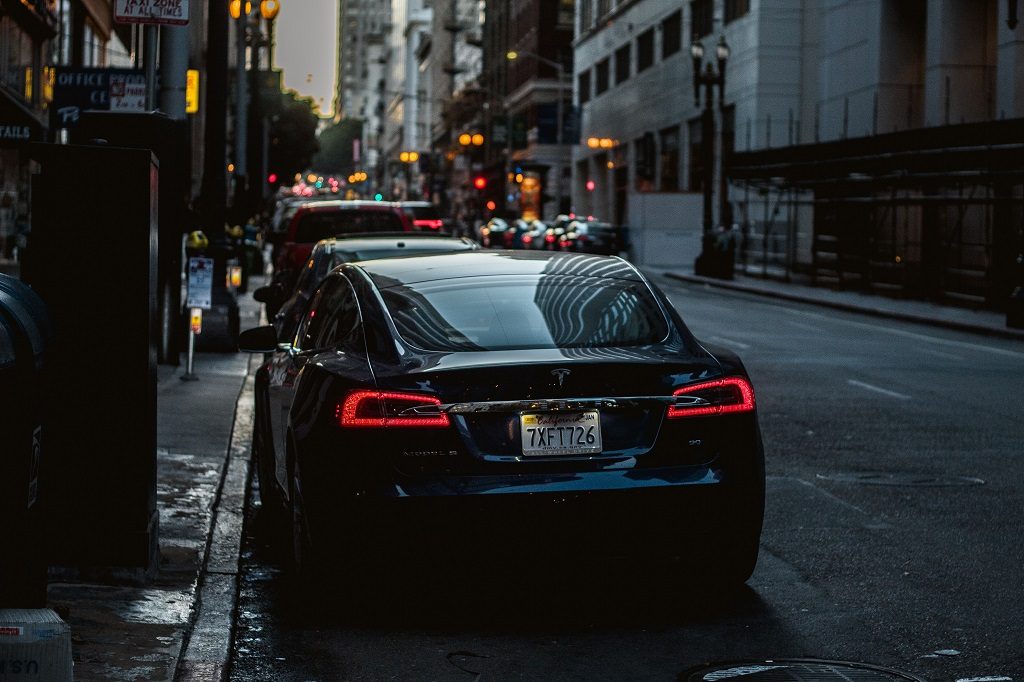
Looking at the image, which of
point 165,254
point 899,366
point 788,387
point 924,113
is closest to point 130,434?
point 165,254

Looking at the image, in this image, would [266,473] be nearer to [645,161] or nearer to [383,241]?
[383,241]

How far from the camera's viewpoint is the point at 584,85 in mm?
89312

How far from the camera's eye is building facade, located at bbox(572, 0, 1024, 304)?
114 ft

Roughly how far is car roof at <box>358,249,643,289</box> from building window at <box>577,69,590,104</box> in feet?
265

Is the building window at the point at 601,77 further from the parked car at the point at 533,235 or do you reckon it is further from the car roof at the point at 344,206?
the car roof at the point at 344,206

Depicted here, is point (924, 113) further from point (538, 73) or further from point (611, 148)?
point (538, 73)

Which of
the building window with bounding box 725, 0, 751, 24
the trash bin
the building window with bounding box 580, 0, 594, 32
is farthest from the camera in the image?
the building window with bounding box 580, 0, 594, 32

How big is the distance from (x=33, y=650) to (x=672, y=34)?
66.2 metres

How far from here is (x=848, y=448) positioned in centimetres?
1238

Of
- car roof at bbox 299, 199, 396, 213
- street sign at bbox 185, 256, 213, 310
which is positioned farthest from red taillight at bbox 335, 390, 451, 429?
car roof at bbox 299, 199, 396, 213

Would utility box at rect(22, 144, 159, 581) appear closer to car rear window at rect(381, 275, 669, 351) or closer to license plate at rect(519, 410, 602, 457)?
car rear window at rect(381, 275, 669, 351)

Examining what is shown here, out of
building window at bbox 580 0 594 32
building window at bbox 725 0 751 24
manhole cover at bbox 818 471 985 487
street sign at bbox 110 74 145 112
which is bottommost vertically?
manhole cover at bbox 818 471 985 487

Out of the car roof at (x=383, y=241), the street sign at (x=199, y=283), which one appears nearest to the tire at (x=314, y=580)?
the car roof at (x=383, y=241)

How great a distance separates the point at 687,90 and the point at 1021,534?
5762cm
